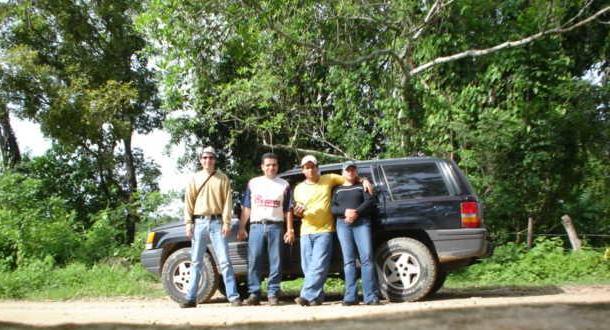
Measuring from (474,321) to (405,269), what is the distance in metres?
1.99

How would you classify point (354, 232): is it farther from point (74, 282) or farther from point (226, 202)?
point (74, 282)

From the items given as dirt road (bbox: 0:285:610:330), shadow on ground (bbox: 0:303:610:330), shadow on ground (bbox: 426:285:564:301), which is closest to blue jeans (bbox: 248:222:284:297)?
dirt road (bbox: 0:285:610:330)

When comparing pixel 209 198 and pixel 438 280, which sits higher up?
pixel 209 198

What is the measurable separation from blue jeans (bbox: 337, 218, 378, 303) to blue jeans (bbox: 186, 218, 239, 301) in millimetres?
1370

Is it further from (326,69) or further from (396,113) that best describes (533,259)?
(326,69)

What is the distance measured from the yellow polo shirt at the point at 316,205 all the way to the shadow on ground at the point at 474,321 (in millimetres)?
1622

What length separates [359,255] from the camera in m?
6.83

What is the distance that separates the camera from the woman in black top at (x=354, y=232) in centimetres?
666

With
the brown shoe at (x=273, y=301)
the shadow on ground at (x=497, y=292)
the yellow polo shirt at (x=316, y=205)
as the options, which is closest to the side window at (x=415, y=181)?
the yellow polo shirt at (x=316, y=205)

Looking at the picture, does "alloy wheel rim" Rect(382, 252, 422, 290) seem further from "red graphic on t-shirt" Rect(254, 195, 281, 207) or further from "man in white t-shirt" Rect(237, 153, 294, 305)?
"red graphic on t-shirt" Rect(254, 195, 281, 207)

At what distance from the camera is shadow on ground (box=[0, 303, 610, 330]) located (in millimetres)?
4613

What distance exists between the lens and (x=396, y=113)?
13.3m

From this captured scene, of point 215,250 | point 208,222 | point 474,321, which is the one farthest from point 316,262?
point 474,321

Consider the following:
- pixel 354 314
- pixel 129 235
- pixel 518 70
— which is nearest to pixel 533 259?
pixel 518 70
